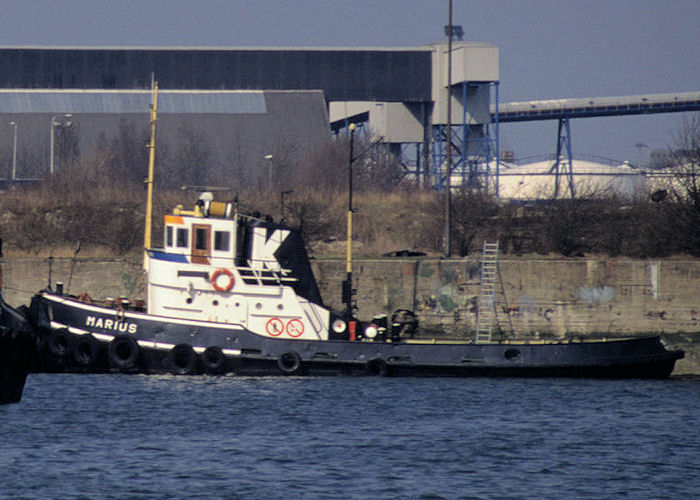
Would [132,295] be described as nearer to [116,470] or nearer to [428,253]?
[428,253]

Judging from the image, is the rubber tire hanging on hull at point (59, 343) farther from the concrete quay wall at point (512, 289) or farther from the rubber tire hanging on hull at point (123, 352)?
the concrete quay wall at point (512, 289)

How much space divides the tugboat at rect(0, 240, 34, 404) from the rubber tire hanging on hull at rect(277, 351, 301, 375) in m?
6.38

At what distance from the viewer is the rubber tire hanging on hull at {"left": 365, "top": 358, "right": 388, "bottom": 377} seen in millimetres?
31875

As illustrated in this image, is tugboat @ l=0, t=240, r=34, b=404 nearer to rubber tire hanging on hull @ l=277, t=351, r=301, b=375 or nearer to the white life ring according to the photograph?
the white life ring

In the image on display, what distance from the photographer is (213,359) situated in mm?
31578

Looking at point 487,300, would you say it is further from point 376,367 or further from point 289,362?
point 289,362

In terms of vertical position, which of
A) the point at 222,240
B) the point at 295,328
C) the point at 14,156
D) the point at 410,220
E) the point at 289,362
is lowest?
the point at 289,362

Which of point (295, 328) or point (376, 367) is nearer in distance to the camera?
point (376, 367)

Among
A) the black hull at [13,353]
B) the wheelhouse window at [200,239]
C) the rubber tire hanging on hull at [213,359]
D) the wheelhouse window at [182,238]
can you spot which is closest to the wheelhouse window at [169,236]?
the wheelhouse window at [182,238]

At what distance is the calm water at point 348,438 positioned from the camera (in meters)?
20.5

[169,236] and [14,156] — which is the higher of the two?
[14,156]

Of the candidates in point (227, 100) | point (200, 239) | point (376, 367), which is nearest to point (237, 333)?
point (200, 239)

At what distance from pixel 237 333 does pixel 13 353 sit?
20.3 ft

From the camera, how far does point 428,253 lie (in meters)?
46.2
